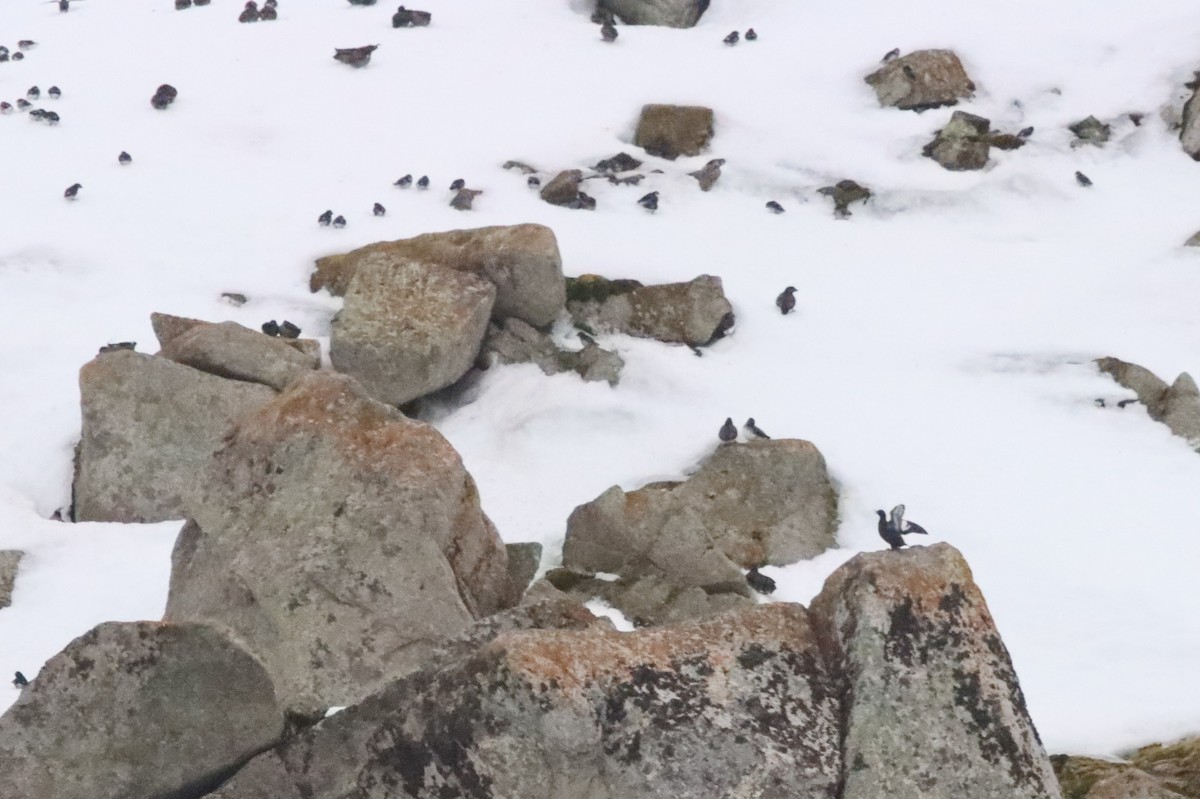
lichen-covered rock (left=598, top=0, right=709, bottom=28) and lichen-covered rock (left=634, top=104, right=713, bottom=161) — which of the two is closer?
lichen-covered rock (left=634, top=104, right=713, bottom=161)

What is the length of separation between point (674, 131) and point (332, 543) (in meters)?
12.9

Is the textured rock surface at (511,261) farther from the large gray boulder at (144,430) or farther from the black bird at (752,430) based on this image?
the black bird at (752,430)

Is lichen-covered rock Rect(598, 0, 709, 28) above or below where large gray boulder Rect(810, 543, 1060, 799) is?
below

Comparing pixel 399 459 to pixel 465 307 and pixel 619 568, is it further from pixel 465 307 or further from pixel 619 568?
pixel 465 307

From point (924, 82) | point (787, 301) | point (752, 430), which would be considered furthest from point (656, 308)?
point (924, 82)

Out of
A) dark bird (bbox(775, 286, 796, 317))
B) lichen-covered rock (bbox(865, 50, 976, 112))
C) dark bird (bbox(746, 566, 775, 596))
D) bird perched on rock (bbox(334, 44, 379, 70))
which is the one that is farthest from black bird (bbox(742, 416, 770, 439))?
bird perched on rock (bbox(334, 44, 379, 70))

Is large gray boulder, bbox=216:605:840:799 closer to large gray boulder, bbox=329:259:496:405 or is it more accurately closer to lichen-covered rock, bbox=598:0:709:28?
large gray boulder, bbox=329:259:496:405

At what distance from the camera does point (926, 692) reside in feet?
15.1

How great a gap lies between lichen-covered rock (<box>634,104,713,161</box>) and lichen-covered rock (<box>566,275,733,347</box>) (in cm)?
425

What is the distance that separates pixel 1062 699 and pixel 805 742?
5.26m

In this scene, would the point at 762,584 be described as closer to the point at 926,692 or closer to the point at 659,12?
the point at 926,692

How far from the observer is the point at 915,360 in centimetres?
1470

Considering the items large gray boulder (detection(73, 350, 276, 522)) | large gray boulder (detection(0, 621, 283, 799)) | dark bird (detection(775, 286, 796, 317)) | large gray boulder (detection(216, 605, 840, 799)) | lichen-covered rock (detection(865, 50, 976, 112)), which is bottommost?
large gray boulder (detection(73, 350, 276, 522))

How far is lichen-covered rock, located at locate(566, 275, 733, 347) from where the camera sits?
1500 cm
